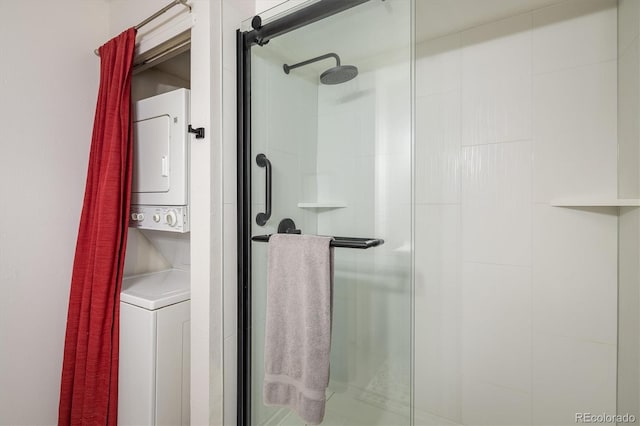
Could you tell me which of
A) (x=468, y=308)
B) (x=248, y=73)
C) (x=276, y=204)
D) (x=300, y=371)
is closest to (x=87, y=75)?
(x=248, y=73)

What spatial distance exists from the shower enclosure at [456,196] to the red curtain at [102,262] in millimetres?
580

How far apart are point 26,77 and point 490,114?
224 cm

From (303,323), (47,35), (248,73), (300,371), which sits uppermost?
(47,35)

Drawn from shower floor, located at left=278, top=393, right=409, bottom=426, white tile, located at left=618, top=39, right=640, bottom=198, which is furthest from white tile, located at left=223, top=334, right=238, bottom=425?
white tile, located at left=618, top=39, right=640, bottom=198

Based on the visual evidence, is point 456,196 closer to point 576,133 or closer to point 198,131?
point 576,133

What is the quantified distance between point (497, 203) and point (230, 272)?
1.31 meters

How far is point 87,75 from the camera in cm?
160

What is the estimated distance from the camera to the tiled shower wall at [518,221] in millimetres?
1229

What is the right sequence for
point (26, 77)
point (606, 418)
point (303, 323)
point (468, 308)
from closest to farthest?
point (303, 323) < point (606, 418) < point (26, 77) < point (468, 308)

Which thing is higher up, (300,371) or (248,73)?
(248,73)

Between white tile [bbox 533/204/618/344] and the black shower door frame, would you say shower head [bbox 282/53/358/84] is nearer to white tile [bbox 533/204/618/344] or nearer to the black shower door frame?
the black shower door frame

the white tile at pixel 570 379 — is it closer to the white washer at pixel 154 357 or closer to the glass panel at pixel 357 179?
the glass panel at pixel 357 179

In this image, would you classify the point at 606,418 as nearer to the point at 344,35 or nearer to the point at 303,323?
the point at 303,323
